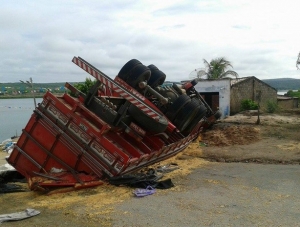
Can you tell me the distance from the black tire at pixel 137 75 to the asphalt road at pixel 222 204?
290 centimetres

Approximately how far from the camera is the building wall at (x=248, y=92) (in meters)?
29.0

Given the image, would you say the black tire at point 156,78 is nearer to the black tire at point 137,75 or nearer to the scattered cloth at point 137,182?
the black tire at point 137,75

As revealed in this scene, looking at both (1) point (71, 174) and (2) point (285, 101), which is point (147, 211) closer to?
(1) point (71, 174)

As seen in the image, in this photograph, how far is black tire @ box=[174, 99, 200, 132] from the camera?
980 centimetres

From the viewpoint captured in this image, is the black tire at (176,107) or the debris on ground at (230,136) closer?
the black tire at (176,107)

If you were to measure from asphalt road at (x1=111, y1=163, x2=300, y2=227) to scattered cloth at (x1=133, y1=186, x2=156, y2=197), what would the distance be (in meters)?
0.12

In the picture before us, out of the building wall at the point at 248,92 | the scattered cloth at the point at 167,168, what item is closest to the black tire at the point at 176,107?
the scattered cloth at the point at 167,168

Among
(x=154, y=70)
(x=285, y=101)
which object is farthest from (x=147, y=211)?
→ (x=285, y=101)

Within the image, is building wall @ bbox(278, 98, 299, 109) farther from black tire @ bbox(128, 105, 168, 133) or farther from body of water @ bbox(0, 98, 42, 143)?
black tire @ bbox(128, 105, 168, 133)

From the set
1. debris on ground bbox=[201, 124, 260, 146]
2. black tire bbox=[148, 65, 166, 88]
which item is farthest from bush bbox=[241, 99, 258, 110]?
black tire bbox=[148, 65, 166, 88]

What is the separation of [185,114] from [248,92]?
72.8 ft

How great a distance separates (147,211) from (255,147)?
8092 mm

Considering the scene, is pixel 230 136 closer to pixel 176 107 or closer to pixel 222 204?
pixel 176 107

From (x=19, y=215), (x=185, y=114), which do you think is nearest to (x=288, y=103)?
(x=185, y=114)
